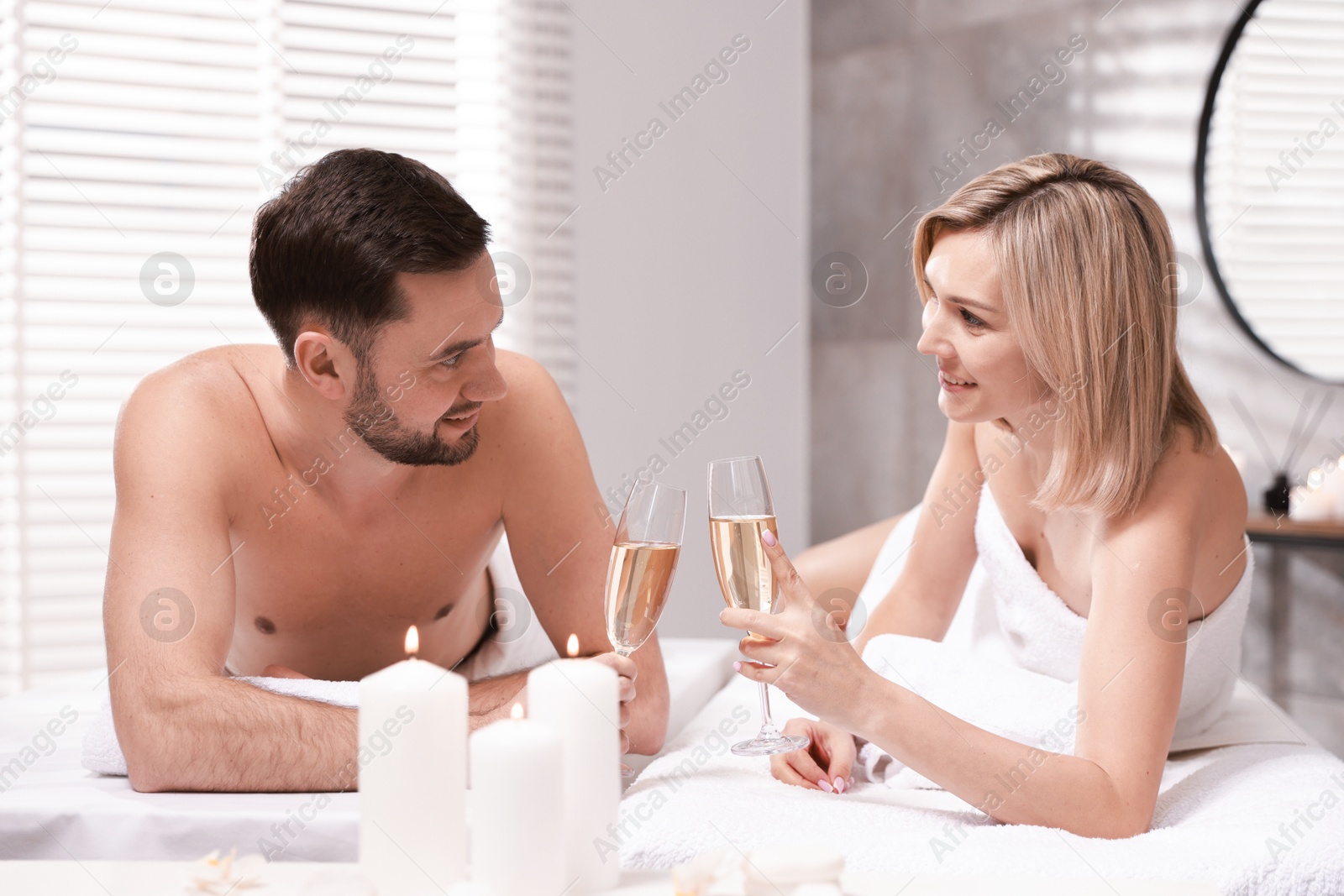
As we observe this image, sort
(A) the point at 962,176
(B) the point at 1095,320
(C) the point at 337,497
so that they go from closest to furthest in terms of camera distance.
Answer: (B) the point at 1095,320
(C) the point at 337,497
(A) the point at 962,176

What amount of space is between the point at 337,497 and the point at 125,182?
1.71 m

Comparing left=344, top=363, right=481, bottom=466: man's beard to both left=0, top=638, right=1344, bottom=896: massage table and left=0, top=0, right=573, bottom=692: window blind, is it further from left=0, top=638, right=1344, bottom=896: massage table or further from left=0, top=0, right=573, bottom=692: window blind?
left=0, top=0, right=573, bottom=692: window blind

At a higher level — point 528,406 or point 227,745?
point 528,406

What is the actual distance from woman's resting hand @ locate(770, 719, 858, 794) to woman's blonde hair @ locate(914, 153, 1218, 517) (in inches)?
15.7

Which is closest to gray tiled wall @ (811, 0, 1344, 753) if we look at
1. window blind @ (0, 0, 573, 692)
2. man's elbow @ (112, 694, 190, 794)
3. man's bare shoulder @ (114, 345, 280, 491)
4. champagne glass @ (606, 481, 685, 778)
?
window blind @ (0, 0, 573, 692)

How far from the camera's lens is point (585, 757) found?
753 millimetres

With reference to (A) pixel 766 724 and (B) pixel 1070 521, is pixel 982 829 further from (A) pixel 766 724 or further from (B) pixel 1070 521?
(B) pixel 1070 521

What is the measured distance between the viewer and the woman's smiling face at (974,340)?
1317 millimetres

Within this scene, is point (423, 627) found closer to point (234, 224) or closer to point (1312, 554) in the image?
point (234, 224)

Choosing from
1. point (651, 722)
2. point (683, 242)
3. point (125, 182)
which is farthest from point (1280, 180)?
point (125, 182)

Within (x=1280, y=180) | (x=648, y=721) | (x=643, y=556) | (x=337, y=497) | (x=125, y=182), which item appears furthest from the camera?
(x=125, y=182)

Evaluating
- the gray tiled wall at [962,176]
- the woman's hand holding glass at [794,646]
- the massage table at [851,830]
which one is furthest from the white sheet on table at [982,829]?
the gray tiled wall at [962,176]

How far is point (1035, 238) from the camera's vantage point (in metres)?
1.28

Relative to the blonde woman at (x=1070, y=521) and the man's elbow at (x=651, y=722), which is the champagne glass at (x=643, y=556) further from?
the man's elbow at (x=651, y=722)
